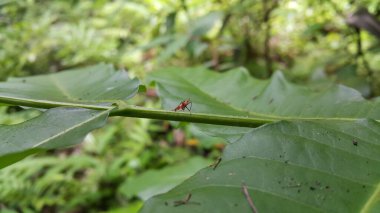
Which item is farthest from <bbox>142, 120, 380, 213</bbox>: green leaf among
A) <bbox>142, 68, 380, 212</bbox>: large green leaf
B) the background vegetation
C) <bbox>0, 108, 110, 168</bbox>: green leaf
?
the background vegetation

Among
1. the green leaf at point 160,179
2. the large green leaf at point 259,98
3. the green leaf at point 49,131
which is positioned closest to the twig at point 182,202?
the green leaf at point 49,131

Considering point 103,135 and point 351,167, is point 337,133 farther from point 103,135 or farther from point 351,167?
point 103,135

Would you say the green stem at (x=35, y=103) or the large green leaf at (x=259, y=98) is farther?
the large green leaf at (x=259, y=98)

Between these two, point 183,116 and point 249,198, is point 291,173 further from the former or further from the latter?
point 183,116

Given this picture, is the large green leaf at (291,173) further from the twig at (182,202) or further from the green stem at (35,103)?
the green stem at (35,103)

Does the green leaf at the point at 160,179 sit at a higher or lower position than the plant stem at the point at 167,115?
lower

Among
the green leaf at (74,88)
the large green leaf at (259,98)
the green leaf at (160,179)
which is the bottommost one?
the green leaf at (160,179)

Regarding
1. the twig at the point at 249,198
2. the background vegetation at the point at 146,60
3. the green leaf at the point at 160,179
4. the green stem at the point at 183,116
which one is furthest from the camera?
the background vegetation at the point at 146,60

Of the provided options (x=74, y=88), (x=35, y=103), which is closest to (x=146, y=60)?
(x=74, y=88)

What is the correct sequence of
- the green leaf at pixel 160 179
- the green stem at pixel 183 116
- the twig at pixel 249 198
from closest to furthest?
1. the twig at pixel 249 198
2. the green stem at pixel 183 116
3. the green leaf at pixel 160 179
